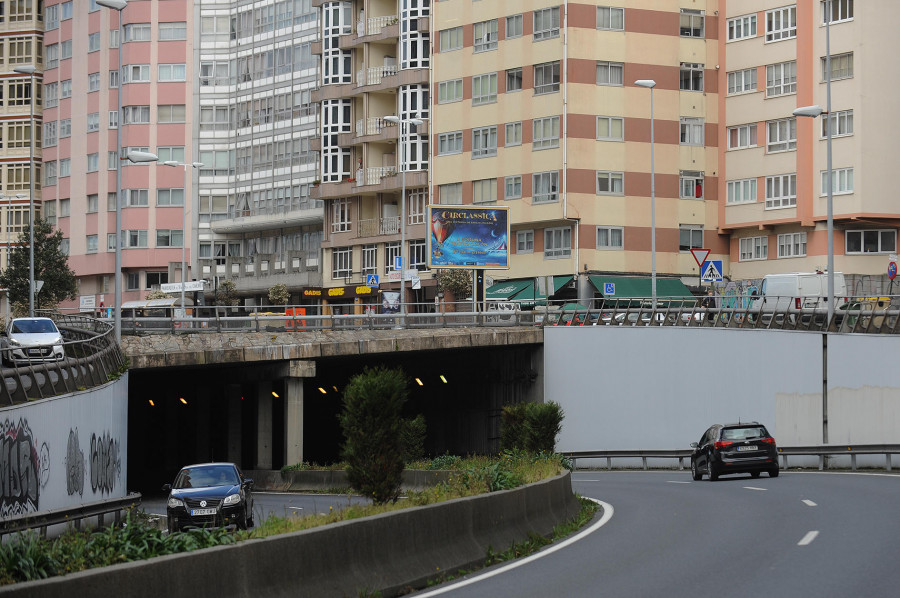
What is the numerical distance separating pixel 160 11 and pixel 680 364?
62718 mm

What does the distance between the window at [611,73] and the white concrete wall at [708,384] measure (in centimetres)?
2334

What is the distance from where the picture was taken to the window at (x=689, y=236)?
7781 cm

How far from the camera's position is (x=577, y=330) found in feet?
187

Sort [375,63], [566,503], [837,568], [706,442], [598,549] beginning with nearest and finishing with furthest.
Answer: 1. [837,568]
2. [598,549]
3. [566,503]
4. [706,442]
5. [375,63]

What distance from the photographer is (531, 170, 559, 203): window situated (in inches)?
3034

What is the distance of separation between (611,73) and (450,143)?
10608 millimetres

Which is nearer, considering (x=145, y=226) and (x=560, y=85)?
(x=560, y=85)

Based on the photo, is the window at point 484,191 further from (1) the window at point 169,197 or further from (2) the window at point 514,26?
(1) the window at point 169,197

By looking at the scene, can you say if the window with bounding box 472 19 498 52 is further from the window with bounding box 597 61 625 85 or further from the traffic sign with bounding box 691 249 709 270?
the traffic sign with bounding box 691 249 709 270

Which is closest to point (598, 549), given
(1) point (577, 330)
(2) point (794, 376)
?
(2) point (794, 376)

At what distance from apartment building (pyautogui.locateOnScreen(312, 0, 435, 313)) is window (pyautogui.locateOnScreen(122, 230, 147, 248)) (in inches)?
733

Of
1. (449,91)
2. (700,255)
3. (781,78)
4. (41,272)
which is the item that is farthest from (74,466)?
(41,272)

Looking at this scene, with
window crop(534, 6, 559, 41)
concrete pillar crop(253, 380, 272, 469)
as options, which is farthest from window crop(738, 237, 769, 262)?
concrete pillar crop(253, 380, 272, 469)

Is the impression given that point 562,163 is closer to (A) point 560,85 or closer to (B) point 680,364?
(A) point 560,85
